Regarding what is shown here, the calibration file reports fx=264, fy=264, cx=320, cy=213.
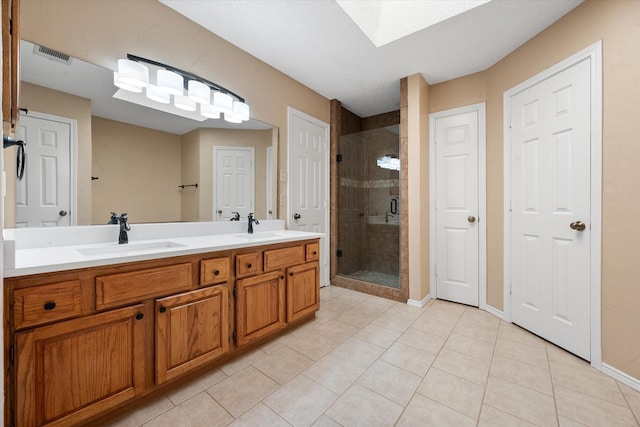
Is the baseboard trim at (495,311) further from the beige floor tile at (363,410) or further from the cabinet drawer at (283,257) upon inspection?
the cabinet drawer at (283,257)

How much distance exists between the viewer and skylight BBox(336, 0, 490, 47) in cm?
194

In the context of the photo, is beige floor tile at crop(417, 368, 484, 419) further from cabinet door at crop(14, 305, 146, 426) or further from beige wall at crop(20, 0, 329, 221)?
beige wall at crop(20, 0, 329, 221)

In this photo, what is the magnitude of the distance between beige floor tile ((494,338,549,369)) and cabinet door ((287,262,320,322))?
143cm

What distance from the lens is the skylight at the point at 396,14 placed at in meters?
1.94

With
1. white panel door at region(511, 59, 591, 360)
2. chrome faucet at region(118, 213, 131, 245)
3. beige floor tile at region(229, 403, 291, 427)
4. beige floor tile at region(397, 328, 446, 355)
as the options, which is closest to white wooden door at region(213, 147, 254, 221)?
chrome faucet at region(118, 213, 131, 245)

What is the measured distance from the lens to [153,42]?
6.02 ft

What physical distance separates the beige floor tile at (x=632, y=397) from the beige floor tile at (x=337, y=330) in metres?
1.58

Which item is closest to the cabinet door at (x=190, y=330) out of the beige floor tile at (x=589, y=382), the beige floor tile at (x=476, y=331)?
the beige floor tile at (x=476, y=331)

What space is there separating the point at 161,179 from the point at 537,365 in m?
2.91

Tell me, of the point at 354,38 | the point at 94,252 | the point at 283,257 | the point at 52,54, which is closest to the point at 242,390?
the point at 283,257

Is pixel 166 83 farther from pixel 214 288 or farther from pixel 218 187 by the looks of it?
pixel 214 288

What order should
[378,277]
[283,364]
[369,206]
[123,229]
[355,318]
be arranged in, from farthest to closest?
[369,206]
[378,277]
[355,318]
[283,364]
[123,229]

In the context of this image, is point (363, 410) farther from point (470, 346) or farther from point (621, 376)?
point (621, 376)

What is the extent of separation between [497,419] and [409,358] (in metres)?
0.58
